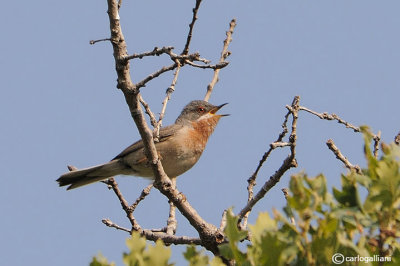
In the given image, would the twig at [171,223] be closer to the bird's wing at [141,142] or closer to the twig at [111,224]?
the twig at [111,224]

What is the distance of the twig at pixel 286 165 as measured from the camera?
491cm

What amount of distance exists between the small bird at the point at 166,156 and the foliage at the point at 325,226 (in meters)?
5.41

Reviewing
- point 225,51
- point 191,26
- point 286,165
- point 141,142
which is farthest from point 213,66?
point 141,142

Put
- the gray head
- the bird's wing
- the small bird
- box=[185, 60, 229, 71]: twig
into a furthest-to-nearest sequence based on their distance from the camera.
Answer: the gray head, the bird's wing, the small bird, box=[185, 60, 229, 71]: twig

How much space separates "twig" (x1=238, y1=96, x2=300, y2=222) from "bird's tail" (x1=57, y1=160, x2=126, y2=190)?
3621mm

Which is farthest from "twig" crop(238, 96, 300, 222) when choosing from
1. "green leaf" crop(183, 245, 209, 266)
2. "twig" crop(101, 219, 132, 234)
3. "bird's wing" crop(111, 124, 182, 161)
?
"bird's wing" crop(111, 124, 182, 161)

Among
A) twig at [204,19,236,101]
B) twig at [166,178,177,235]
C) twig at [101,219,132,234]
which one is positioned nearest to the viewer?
twig at [101,219,132,234]

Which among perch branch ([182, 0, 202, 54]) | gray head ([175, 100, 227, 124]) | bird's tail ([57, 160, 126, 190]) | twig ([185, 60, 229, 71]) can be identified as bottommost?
twig ([185, 60, 229, 71])

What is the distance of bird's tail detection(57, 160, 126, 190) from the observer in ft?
27.6

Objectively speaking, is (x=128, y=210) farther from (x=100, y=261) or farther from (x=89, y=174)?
(x=100, y=261)

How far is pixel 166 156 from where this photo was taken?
838cm

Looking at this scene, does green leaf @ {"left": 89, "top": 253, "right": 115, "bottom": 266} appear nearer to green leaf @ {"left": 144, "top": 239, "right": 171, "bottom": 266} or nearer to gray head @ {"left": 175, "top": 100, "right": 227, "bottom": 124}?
green leaf @ {"left": 144, "top": 239, "right": 171, "bottom": 266}

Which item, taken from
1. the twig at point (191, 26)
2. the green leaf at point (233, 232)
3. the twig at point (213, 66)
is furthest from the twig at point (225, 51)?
the green leaf at point (233, 232)

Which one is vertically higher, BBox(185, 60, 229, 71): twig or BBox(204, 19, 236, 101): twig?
Result: BBox(204, 19, 236, 101): twig
